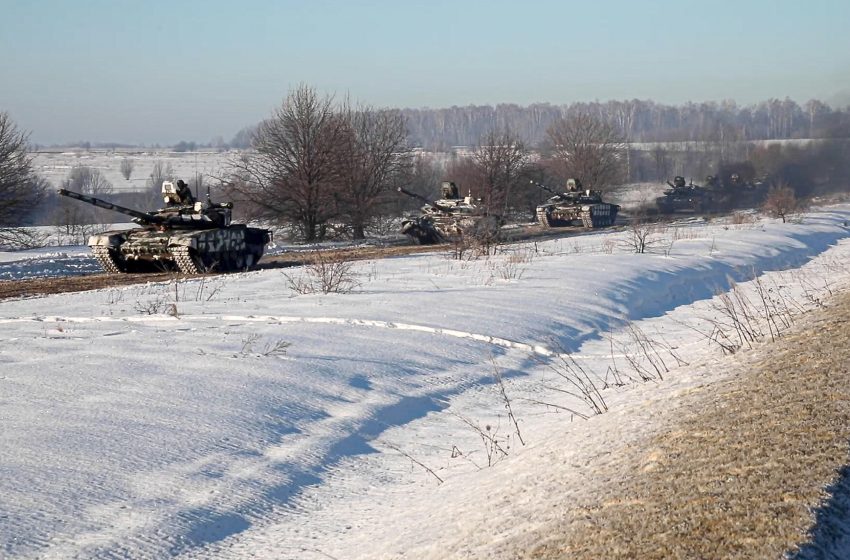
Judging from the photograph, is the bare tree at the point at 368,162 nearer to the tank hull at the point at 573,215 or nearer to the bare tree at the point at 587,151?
the tank hull at the point at 573,215

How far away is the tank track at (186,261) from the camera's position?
21.5 meters

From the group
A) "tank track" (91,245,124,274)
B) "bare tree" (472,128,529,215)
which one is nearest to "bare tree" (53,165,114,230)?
"bare tree" (472,128,529,215)

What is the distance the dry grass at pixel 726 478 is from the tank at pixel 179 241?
16.4 metres

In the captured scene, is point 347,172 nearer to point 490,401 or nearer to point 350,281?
point 350,281

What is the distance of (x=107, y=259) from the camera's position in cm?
2223

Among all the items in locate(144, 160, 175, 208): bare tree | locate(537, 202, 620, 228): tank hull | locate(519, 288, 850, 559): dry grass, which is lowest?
locate(537, 202, 620, 228): tank hull

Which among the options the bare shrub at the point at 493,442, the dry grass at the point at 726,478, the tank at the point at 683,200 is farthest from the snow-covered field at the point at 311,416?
the tank at the point at 683,200

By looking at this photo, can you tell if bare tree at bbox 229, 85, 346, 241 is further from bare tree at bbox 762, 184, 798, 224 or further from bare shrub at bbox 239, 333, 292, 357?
bare shrub at bbox 239, 333, 292, 357

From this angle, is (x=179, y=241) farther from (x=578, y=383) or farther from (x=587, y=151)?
(x=587, y=151)

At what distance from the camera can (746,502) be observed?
13.0ft

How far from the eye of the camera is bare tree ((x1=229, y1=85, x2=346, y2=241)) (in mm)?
39781

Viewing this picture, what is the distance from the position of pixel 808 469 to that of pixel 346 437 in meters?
3.61

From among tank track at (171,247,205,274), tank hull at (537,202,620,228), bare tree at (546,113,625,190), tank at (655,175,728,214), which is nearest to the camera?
tank track at (171,247,205,274)

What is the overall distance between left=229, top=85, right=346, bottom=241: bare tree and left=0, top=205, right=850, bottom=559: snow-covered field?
2626cm
